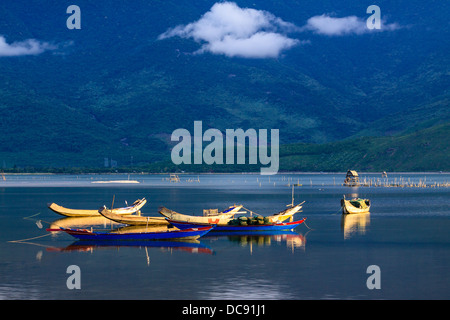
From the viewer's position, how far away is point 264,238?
58.5 metres

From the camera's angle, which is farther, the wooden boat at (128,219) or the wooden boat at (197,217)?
the wooden boat at (128,219)

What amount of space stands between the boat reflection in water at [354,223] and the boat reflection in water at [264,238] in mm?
→ 4925

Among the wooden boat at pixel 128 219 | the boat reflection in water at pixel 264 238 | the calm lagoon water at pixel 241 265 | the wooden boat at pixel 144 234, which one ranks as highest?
the wooden boat at pixel 128 219

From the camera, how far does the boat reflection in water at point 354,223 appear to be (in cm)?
6378

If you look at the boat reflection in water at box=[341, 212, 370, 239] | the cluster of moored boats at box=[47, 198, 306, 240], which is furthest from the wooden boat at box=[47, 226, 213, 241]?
the boat reflection in water at box=[341, 212, 370, 239]

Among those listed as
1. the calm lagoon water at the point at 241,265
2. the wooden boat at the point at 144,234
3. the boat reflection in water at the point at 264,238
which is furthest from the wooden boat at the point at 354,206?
the wooden boat at the point at 144,234

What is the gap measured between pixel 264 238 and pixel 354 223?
1778cm

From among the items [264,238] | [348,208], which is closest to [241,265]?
[264,238]

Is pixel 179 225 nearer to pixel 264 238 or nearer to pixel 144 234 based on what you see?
pixel 144 234

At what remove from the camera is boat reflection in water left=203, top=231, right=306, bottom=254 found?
5431 cm

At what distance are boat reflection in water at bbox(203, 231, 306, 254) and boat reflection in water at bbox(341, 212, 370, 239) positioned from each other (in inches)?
194

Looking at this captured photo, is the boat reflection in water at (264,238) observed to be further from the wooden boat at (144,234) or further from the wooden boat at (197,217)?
the wooden boat at (144,234)

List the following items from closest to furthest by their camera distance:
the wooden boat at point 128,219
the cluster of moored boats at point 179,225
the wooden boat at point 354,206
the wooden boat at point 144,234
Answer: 1. the wooden boat at point 144,234
2. the cluster of moored boats at point 179,225
3. the wooden boat at point 128,219
4. the wooden boat at point 354,206
